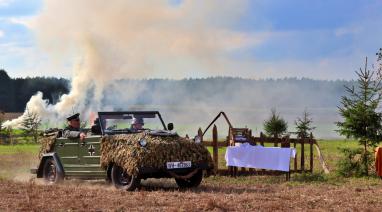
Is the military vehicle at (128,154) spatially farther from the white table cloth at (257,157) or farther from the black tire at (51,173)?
the white table cloth at (257,157)

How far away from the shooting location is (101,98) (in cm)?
4731

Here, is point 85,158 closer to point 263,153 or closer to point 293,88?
point 263,153

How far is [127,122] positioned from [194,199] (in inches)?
179

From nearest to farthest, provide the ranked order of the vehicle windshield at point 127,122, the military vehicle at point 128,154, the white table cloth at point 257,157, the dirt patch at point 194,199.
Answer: the dirt patch at point 194,199
the military vehicle at point 128,154
the vehicle windshield at point 127,122
the white table cloth at point 257,157

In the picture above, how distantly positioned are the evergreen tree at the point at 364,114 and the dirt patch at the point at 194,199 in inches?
159

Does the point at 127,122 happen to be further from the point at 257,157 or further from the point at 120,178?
the point at 257,157

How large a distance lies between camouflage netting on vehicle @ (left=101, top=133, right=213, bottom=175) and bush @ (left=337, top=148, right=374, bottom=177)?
19.1ft

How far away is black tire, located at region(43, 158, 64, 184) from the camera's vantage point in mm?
16014

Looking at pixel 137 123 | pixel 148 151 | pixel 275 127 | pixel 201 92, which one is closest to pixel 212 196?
pixel 148 151

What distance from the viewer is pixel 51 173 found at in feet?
54.6

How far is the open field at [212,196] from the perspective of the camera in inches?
417

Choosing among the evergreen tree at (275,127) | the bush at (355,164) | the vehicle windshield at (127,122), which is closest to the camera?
the vehicle windshield at (127,122)

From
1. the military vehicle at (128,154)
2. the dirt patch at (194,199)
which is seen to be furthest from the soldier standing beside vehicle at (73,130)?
the dirt patch at (194,199)

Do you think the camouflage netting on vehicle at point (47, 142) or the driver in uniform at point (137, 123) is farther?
the camouflage netting on vehicle at point (47, 142)
